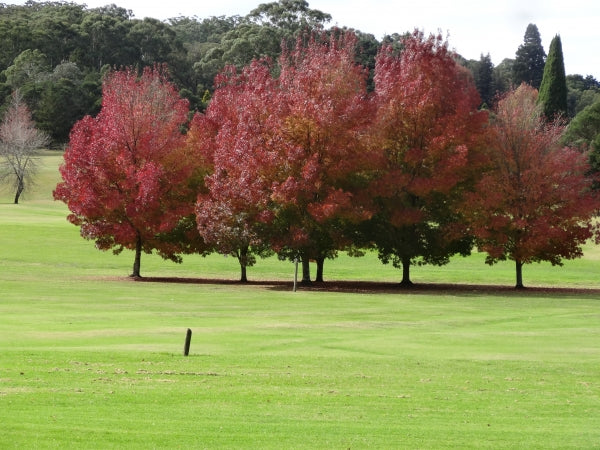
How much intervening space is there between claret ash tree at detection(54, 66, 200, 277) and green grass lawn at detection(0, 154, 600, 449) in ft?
21.6

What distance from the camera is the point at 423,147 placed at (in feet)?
170

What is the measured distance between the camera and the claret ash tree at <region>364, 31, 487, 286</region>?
167 ft

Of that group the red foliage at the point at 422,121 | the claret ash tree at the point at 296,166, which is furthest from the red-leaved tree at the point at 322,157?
the red foliage at the point at 422,121

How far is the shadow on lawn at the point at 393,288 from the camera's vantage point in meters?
50.3

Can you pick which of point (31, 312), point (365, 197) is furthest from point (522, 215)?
point (31, 312)

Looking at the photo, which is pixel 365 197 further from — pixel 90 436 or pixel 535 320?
pixel 90 436

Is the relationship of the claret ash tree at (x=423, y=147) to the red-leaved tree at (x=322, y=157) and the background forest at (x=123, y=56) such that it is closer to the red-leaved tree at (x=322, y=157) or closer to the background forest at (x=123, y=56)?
the red-leaved tree at (x=322, y=157)

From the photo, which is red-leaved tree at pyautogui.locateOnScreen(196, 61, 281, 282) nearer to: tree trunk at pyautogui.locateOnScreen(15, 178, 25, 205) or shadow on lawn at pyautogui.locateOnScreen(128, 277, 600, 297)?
shadow on lawn at pyautogui.locateOnScreen(128, 277, 600, 297)

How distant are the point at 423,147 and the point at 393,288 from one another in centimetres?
818

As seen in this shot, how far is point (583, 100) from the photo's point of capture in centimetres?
13825

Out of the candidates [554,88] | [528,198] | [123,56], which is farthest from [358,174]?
[123,56]

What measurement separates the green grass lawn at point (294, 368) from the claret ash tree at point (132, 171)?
6.58 meters

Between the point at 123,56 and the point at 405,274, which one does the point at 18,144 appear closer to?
the point at 123,56

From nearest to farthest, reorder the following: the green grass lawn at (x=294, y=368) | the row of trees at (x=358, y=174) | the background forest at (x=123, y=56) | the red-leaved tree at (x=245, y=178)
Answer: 1. the green grass lawn at (x=294, y=368)
2. the row of trees at (x=358, y=174)
3. the red-leaved tree at (x=245, y=178)
4. the background forest at (x=123, y=56)
